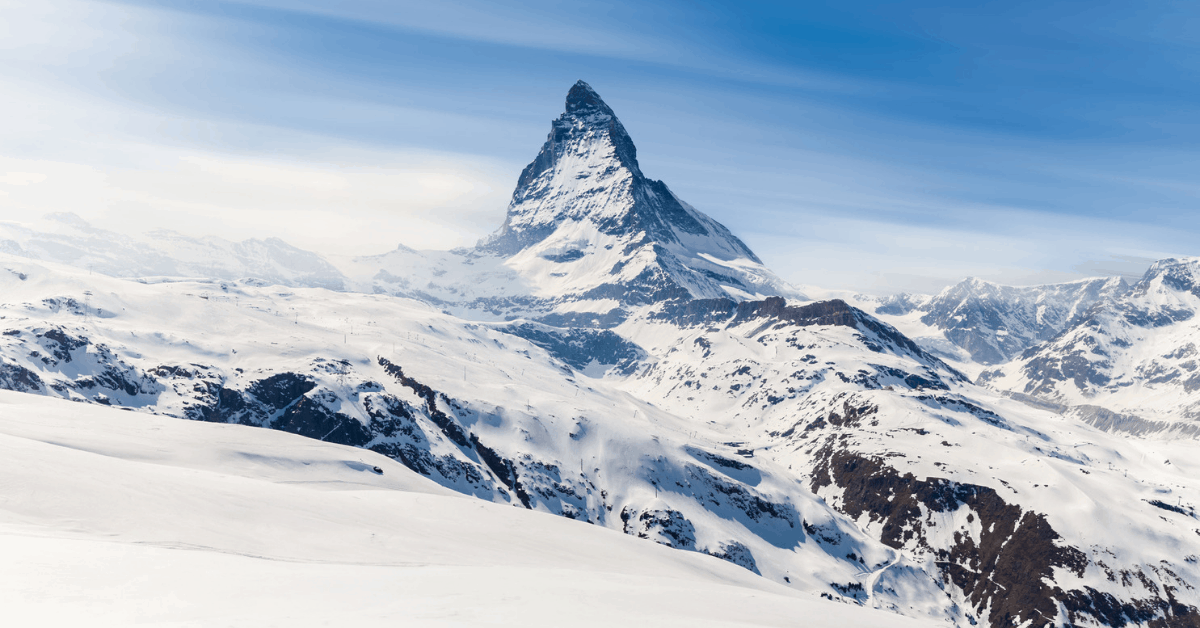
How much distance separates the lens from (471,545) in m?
67.3

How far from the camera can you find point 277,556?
50.1 meters

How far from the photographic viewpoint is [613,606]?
4194cm

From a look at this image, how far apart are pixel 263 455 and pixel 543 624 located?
76290 mm

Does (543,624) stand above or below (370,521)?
above

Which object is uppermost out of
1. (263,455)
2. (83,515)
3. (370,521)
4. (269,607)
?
(269,607)

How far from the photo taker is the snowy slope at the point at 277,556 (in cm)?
3222

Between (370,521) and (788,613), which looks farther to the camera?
(370,521)

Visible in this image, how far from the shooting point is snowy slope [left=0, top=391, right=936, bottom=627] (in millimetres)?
32219

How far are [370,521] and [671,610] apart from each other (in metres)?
33.2

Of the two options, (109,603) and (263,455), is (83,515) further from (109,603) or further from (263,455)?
(263,455)

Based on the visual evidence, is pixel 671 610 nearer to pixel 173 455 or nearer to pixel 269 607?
pixel 269 607

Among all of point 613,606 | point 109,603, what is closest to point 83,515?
point 109,603

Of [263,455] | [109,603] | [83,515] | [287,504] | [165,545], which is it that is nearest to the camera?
[109,603]

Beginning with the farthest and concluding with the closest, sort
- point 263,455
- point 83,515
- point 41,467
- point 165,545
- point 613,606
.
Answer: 1. point 263,455
2. point 41,467
3. point 83,515
4. point 165,545
5. point 613,606
